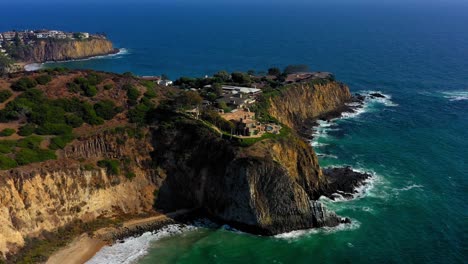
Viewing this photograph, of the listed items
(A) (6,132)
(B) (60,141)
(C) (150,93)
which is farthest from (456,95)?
(A) (6,132)

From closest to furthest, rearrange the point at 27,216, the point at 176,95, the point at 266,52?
the point at 27,216
the point at 176,95
the point at 266,52

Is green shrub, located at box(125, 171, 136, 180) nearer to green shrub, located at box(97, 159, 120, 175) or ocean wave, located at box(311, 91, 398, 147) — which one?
green shrub, located at box(97, 159, 120, 175)

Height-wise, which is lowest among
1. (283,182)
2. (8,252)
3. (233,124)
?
(8,252)

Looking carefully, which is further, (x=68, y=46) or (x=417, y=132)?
(x=68, y=46)

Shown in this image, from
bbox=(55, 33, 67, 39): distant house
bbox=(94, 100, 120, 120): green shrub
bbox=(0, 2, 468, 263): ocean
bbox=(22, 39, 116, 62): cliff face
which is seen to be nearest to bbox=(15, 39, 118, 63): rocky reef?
bbox=(22, 39, 116, 62): cliff face

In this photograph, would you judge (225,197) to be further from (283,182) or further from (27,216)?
(27,216)

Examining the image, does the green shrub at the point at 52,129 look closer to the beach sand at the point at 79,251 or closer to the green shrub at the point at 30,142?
the green shrub at the point at 30,142

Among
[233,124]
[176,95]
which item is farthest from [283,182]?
[176,95]
